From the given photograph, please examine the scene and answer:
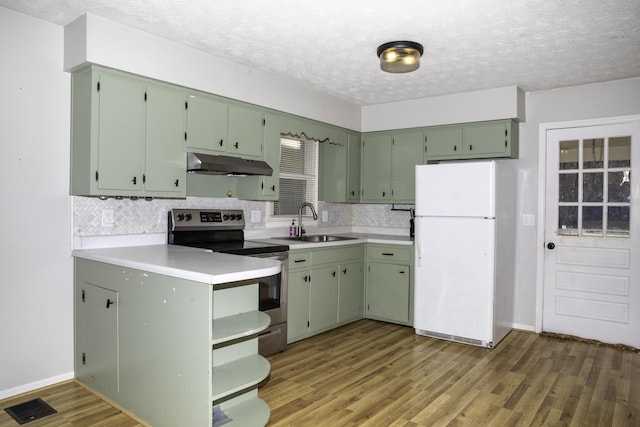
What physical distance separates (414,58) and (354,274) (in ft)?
→ 7.45

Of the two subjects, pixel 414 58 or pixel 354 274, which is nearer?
pixel 414 58

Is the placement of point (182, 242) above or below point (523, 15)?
below

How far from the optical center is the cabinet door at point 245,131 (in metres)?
3.64

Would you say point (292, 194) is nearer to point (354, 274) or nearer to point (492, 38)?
point (354, 274)

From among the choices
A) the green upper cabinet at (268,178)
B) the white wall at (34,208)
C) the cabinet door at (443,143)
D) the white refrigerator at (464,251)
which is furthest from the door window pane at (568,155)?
the white wall at (34,208)

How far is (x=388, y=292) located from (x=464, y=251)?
992mm

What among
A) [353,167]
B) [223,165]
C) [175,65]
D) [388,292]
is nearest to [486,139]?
[353,167]

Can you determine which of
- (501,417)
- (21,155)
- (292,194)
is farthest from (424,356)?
(21,155)

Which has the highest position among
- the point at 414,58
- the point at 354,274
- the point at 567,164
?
the point at 414,58

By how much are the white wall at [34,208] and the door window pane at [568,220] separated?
433 centimetres

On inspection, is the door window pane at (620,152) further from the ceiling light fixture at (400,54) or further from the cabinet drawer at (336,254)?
the cabinet drawer at (336,254)

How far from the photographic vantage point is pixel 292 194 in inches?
190

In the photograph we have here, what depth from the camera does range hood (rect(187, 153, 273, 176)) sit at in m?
3.27

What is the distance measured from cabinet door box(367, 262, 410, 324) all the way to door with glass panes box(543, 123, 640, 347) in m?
1.39
